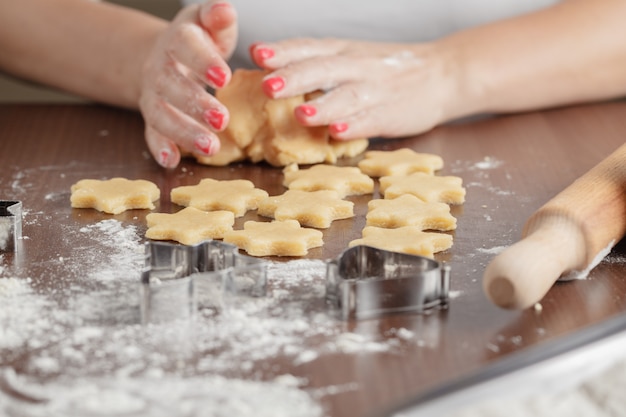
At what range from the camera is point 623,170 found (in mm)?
1131

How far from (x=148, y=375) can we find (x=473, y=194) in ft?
2.29

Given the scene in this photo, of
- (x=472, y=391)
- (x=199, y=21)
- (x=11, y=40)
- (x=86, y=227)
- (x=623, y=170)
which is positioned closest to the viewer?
(x=472, y=391)

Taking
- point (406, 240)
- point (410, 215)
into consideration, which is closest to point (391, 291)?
point (406, 240)

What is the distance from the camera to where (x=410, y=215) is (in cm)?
124

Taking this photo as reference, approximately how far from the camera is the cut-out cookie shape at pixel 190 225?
1198 mm

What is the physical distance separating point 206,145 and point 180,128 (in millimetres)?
67

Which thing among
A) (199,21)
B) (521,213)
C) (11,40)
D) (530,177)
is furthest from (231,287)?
(11,40)

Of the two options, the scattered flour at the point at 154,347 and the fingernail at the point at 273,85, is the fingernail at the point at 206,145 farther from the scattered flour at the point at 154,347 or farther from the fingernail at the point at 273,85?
the scattered flour at the point at 154,347

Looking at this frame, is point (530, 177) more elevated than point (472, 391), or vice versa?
point (530, 177)

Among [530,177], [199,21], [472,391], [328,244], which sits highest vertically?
[199,21]

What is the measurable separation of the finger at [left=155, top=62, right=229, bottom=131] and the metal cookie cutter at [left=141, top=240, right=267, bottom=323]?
18.0 inches

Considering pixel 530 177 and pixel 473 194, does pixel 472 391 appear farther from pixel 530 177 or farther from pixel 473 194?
pixel 530 177

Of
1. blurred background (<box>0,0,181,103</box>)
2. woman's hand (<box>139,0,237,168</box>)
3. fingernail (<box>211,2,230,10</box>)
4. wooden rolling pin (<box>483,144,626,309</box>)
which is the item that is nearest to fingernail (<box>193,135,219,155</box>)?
woman's hand (<box>139,0,237,168</box>)

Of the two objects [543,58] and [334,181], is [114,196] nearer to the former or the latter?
[334,181]
